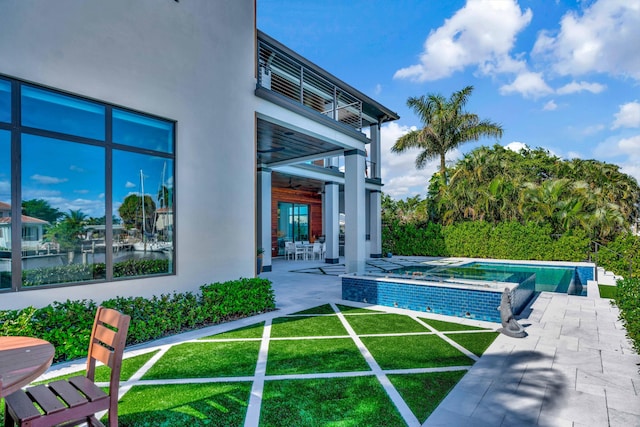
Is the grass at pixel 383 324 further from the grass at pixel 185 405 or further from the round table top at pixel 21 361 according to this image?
the round table top at pixel 21 361

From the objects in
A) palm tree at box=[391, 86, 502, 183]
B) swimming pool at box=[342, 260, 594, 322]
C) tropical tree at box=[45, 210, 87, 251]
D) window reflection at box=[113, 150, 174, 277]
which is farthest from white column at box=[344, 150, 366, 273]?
palm tree at box=[391, 86, 502, 183]

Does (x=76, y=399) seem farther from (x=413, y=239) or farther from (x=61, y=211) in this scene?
(x=413, y=239)

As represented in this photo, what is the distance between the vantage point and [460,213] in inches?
699

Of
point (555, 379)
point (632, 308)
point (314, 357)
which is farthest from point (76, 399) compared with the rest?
point (632, 308)

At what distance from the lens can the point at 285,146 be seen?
10477 mm

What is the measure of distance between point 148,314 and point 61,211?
73.7 inches

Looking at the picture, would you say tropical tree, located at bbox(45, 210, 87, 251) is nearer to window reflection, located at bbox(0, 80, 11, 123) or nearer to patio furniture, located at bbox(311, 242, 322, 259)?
window reflection, located at bbox(0, 80, 11, 123)

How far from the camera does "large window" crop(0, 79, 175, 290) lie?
438 centimetres

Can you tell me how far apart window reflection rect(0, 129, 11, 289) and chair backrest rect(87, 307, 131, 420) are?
105 inches

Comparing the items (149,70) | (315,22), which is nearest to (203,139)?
(149,70)

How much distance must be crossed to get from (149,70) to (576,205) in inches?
629

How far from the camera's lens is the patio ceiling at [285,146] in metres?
8.94

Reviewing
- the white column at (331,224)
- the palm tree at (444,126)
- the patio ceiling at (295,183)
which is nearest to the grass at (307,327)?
the patio ceiling at (295,183)

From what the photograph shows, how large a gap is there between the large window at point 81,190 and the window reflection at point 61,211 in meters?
0.01
